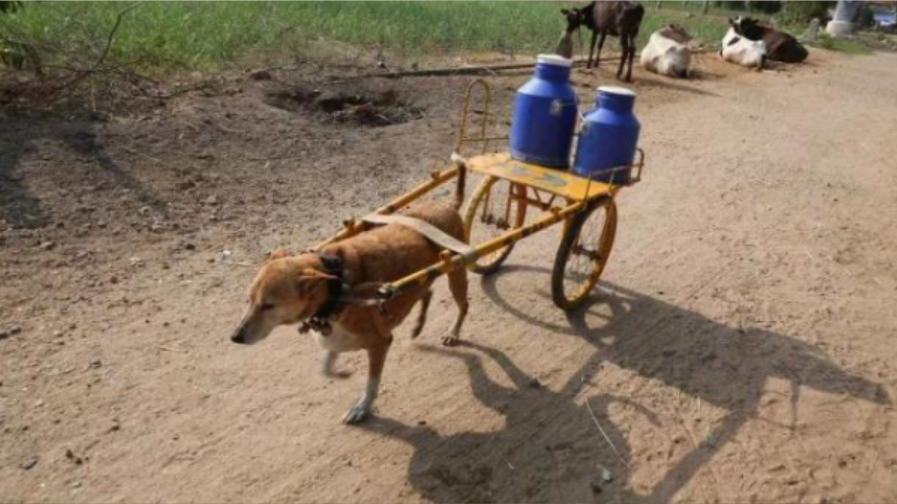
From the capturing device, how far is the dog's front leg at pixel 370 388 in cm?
339

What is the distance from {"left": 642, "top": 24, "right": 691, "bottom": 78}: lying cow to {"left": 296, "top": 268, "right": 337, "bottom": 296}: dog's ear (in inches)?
494

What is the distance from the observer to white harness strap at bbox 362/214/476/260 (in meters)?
3.37

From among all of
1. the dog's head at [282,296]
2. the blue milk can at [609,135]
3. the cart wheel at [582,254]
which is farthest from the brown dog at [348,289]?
the blue milk can at [609,135]

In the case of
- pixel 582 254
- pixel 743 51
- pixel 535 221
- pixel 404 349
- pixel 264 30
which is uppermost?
pixel 743 51

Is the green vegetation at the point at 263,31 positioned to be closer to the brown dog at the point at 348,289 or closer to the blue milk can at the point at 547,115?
the blue milk can at the point at 547,115

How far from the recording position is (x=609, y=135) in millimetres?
4273

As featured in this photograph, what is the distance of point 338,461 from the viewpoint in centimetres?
326

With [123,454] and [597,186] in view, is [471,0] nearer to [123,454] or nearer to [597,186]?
[597,186]

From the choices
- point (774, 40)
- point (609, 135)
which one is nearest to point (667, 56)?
point (774, 40)

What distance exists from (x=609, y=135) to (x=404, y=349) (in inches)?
71.3

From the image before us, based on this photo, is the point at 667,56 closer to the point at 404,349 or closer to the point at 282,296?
the point at 404,349

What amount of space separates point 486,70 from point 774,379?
8449 millimetres

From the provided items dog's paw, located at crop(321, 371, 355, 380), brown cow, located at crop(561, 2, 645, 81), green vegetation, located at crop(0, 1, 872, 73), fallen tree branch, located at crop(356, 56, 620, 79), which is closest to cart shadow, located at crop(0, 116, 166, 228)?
Result: green vegetation, located at crop(0, 1, 872, 73)

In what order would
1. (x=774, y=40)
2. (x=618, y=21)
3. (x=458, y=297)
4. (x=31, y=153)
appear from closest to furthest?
(x=458, y=297) → (x=31, y=153) → (x=618, y=21) → (x=774, y=40)
